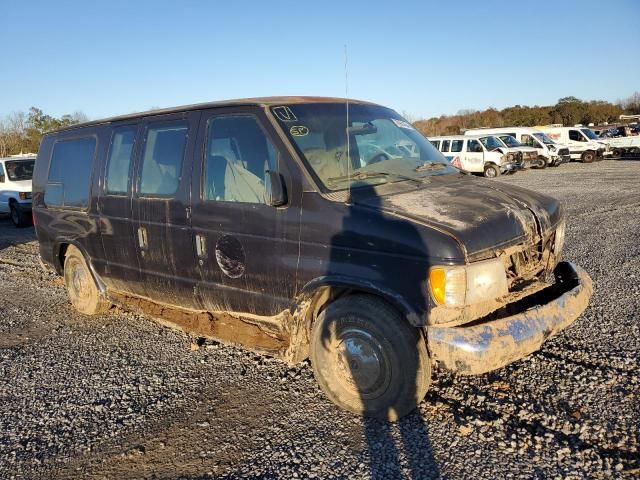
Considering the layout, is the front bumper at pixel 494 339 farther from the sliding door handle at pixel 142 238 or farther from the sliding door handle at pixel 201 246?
the sliding door handle at pixel 142 238

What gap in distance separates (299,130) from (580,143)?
95.8ft

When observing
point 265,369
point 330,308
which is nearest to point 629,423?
point 330,308

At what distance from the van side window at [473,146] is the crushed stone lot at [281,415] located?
1855 cm

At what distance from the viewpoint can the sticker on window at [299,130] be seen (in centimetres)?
380

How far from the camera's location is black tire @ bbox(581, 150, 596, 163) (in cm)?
2881

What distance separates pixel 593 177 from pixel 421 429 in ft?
65.1

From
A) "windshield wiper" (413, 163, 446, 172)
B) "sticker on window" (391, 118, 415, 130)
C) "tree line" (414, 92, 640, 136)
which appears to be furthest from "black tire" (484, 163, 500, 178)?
"tree line" (414, 92, 640, 136)

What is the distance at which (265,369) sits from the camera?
4.39 metres

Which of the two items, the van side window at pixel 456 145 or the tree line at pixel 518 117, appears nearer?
the van side window at pixel 456 145

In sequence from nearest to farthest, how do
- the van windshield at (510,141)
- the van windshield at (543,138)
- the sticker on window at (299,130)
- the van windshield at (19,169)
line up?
the sticker on window at (299,130) → the van windshield at (19,169) → the van windshield at (510,141) → the van windshield at (543,138)

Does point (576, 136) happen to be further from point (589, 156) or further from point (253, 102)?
point (253, 102)

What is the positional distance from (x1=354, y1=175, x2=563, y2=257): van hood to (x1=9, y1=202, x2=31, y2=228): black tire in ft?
45.0

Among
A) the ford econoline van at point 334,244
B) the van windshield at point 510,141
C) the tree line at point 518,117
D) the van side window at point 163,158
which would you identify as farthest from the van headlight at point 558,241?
the tree line at point 518,117

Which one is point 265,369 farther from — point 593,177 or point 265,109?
point 593,177
